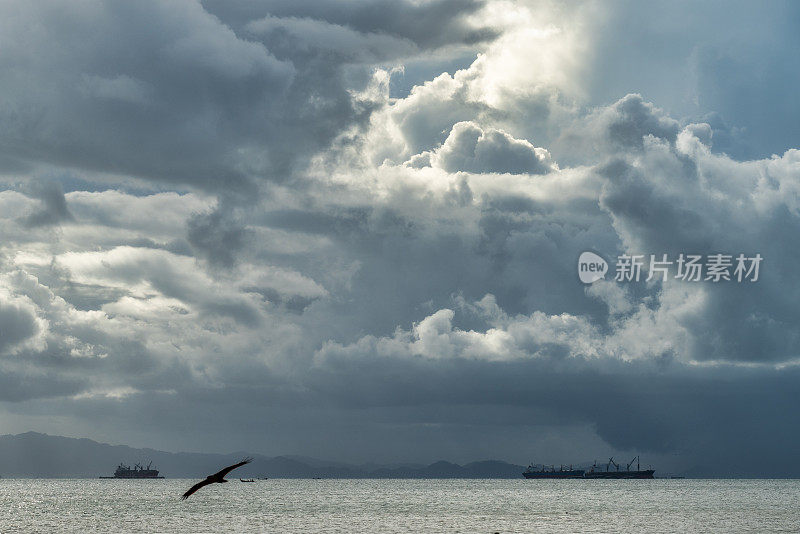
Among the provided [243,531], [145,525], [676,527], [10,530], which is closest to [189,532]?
[243,531]

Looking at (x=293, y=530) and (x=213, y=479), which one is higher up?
(x=213, y=479)

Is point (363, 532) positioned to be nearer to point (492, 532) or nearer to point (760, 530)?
point (492, 532)

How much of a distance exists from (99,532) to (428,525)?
68685 mm

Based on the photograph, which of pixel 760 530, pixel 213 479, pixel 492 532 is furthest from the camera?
pixel 760 530

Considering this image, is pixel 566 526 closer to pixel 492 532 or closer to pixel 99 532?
pixel 492 532

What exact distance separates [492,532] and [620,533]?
1017 inches

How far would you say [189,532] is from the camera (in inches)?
7028

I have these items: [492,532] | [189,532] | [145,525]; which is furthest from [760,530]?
[145,525]

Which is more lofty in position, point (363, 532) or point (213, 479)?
point (213, 479)

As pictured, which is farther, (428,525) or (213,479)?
(428,525)

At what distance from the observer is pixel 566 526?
194 meters

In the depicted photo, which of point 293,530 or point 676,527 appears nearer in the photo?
point 293,530

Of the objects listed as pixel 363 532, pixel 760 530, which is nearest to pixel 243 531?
pixel 363 532

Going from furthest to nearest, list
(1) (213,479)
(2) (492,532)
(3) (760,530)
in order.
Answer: (3) (760,530)
(2) (492,532)
(1) (213,479)
